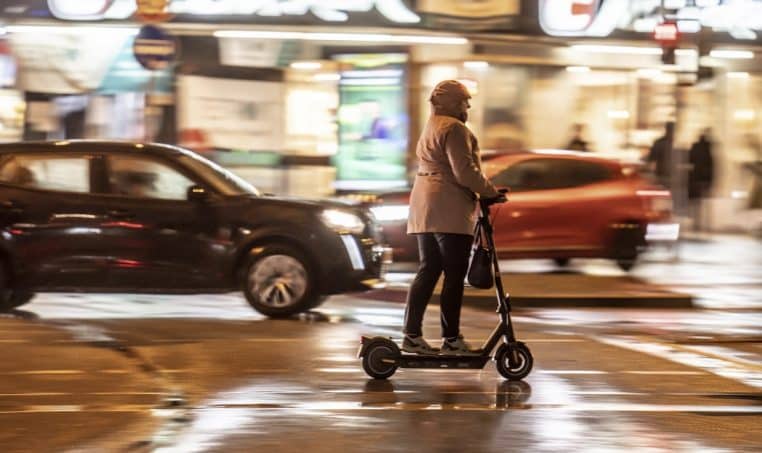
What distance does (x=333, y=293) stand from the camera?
12977 mm

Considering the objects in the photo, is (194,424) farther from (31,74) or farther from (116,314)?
(31,74)

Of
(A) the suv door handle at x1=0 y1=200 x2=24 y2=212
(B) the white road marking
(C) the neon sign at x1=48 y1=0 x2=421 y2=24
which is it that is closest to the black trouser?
(B) the white road marking

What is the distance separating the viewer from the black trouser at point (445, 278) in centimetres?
899

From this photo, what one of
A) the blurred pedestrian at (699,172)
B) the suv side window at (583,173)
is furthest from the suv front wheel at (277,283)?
the blurred pedestrian at (699,172)

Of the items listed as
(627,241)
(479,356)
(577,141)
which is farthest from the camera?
(577,141)

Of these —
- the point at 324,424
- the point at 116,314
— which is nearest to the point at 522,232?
the point at 116,314

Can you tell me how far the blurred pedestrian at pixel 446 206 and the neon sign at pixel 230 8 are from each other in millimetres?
14396

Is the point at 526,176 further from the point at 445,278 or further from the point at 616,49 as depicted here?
the point at 445,278

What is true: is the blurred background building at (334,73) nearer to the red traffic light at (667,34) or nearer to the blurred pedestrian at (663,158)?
the blurred pedestrian at (663,158)

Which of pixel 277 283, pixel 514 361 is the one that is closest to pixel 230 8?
pixel 277 283

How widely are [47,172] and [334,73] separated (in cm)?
1182

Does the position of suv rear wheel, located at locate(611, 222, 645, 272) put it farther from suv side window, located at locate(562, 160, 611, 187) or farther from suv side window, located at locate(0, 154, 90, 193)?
suv side window, located at locate(0, 154, 90, 193)

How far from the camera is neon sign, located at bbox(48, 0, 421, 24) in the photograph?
23016mm

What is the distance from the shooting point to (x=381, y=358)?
9.11 metres
